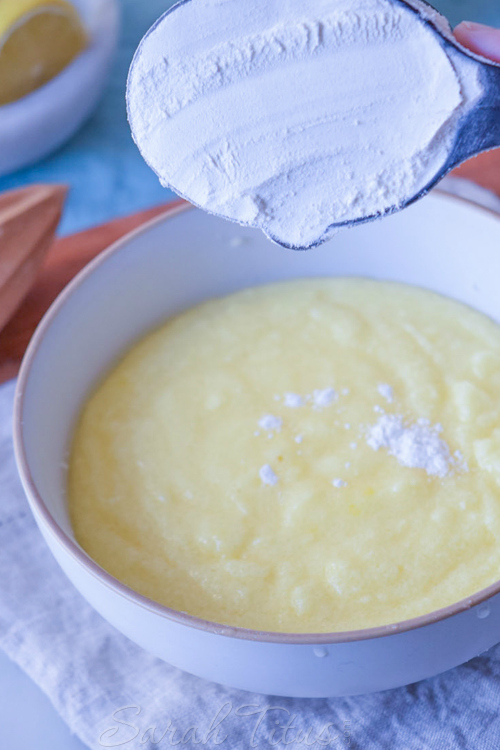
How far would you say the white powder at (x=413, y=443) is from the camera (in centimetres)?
117

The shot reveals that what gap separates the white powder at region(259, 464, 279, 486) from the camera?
3.87ft

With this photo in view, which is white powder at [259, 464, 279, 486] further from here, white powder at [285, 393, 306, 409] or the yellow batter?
white powder at [285, 393, 306, 409]

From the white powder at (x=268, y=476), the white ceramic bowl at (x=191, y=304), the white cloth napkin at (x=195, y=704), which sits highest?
the white ceramic bowl at (x=191, y=304)

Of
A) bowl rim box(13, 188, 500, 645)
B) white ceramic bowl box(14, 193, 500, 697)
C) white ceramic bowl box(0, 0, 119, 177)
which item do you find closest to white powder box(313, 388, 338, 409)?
white ceramic bowl box(14, 193, 500, 697)

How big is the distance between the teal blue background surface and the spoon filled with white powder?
1.01 m

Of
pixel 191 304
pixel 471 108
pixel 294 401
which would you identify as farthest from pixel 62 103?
pixel 471 108

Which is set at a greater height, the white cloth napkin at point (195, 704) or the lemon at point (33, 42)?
the lemon at point (33, 42)

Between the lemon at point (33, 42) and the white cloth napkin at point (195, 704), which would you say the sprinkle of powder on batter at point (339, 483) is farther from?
the lemon at point (33, 42)

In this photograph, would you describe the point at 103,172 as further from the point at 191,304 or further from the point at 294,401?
the point at 294,401

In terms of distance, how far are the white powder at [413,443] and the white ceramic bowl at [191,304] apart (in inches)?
10.9

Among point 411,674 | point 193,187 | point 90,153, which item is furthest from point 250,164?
point 90,153

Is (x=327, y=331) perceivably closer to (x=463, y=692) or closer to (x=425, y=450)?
(x=425, y=450)

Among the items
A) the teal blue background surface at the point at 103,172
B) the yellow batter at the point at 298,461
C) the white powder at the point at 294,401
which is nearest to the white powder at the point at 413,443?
the yellow batter at the point at 298,461

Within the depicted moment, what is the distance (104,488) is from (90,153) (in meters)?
1.26
